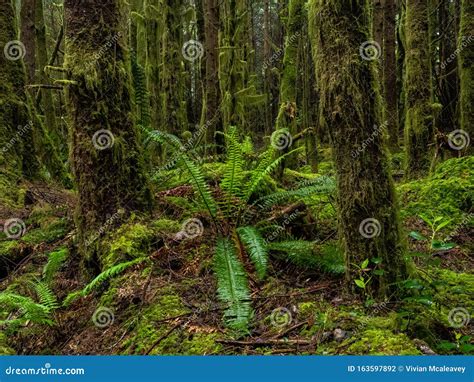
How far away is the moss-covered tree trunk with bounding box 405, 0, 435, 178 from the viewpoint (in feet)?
24.0

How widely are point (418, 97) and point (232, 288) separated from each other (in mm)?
5552

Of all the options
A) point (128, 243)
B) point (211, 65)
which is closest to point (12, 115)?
point (128, 243)

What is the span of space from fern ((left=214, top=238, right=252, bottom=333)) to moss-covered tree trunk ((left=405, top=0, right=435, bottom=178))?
476cm

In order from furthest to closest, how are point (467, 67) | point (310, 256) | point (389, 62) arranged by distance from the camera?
1. point (389, 62)
2. point (467, 67)
3. point (310, 256)

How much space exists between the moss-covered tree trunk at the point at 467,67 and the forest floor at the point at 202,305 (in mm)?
2760

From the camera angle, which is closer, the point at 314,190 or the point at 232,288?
the point at 232,288

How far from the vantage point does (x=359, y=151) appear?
315 centimetres

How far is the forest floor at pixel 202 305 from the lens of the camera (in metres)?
2.74

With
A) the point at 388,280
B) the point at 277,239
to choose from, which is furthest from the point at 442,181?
the point at 388,280

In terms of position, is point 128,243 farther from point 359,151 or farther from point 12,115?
point 12,115

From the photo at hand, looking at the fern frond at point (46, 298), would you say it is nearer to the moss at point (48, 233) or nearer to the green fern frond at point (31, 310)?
the green fern frond at point (31, 310)

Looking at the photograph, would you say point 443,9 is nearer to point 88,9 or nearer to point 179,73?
point 179,73

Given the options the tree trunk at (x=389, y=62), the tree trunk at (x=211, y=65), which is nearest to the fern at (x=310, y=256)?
the tree trunk at (x=211, y=65)

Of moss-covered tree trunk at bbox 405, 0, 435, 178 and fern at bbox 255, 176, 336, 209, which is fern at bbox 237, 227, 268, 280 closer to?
fern at bbox 255, 176, 336, 209
